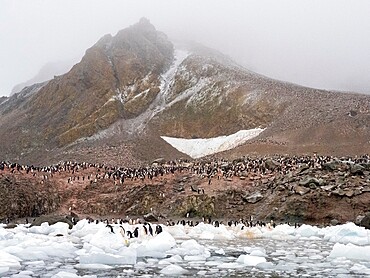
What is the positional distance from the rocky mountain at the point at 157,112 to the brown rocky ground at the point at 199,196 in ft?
71.5

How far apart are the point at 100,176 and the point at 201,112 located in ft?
150

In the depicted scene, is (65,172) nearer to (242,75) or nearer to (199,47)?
(242,75)

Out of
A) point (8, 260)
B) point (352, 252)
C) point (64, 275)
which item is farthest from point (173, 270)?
point (352, 252)

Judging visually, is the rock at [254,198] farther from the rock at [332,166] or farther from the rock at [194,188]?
the rock at [332,166]

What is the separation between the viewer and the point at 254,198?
32.2m

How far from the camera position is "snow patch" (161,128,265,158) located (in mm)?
67537

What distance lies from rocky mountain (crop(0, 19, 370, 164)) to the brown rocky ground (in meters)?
21.8

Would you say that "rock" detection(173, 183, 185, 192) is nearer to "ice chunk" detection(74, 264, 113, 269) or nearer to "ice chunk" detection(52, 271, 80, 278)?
"ice chunk" detection(74, 264, 113, 269)

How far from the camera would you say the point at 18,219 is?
29.9m

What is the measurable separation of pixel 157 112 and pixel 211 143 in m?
18.0

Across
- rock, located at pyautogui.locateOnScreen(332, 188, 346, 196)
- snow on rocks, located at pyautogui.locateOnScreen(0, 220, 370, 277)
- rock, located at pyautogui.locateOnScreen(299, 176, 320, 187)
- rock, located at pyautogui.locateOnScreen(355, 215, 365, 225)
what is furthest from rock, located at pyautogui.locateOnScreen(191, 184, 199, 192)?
snow on rocks, located at pyautogui.locateOnScreen(0, 220, 370, 277)

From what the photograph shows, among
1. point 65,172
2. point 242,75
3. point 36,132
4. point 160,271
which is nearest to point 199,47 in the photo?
point 242,75

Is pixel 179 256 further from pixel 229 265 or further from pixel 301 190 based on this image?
pixel 301 190

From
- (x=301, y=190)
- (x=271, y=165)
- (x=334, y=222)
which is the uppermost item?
(x=271, y=165)
